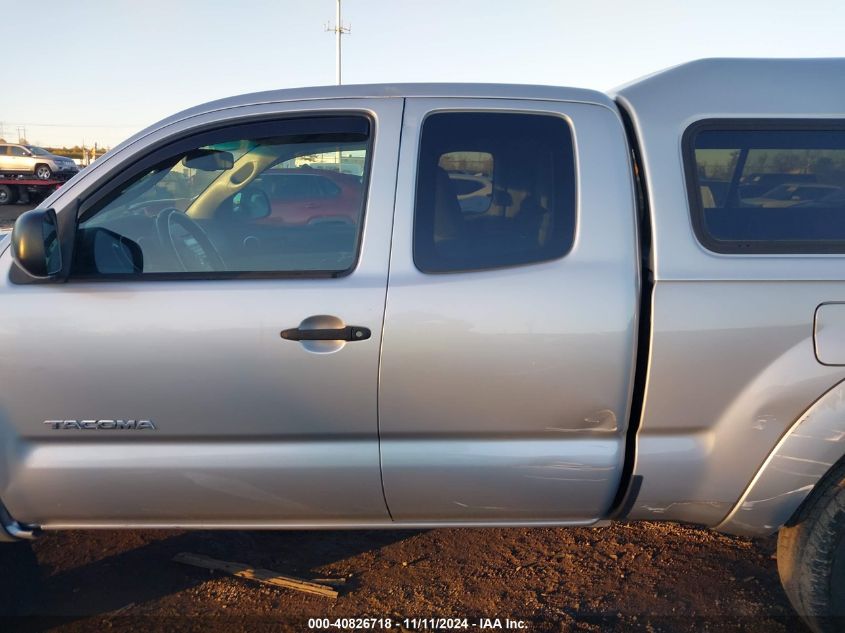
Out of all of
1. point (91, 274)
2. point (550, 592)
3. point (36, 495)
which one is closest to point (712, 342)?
point (550, 592)

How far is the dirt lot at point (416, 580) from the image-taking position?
257 centimetres

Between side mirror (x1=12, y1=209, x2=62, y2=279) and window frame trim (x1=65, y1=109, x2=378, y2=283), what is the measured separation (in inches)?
4.1

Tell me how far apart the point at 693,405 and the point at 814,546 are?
639 millimetres

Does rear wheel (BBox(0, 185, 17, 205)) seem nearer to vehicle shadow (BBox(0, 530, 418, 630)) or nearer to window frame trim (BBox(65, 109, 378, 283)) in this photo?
vehicle shadow (BBox(0, 530, 418, 630))

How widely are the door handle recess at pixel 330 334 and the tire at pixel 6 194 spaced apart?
2401 cm

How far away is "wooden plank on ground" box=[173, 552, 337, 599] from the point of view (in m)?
2.72

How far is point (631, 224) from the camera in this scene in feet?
7.12

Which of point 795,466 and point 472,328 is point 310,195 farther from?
point 795,466

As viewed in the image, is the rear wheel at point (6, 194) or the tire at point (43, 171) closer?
the rear wheel at point (6, 194)

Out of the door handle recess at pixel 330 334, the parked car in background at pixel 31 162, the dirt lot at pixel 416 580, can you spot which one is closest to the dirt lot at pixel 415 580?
the dirt lot at pixel 416 580

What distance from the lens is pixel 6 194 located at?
2180cm

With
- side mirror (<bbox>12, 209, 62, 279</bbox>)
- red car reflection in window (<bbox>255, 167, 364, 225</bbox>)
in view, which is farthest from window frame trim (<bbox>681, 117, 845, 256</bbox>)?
side mirror (<bbox>12, 209, 62, 279</bbox>)

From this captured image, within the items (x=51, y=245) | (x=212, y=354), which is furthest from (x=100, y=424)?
(x=51, y=245)

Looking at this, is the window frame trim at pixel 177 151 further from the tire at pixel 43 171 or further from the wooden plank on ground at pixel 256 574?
the tire at pixel 43 171
